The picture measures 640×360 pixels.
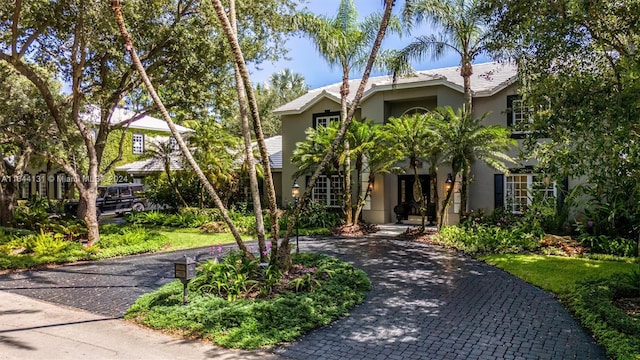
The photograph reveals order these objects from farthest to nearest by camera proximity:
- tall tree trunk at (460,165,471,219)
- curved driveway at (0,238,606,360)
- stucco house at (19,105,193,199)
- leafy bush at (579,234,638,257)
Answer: stucco house at (19,105,193,199), tall tree trunk at (460,165,471,219), leafy bush at (579,234,638,257), curved driveway at (0,238,606,360)

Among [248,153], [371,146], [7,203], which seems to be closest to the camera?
[248,153]

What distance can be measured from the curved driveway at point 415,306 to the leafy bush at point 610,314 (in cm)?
18

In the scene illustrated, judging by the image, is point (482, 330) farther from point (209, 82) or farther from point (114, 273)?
point (209, 82)

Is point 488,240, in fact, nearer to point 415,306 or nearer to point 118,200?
point 415,306

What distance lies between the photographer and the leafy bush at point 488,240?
1273cm

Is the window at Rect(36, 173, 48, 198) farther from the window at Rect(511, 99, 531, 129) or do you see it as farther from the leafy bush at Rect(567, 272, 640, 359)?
the leafy bush at Rect(567, 272, 640, 359)

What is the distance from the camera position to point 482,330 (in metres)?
6.32

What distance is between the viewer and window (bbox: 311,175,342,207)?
66.1 feet

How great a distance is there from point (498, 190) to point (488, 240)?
4.44m

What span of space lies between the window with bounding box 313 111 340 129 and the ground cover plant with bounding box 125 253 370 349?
1236 cm

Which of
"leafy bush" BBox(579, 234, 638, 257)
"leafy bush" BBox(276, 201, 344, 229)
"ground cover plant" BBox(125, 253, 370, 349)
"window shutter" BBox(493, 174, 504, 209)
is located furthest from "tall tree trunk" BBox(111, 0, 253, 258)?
A: "window shutter" BBox(493, 174, 504, 209)

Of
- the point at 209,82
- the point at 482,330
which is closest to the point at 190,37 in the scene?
the point at 209,82

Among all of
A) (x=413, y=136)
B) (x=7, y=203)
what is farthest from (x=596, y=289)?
(x=7, y=203)

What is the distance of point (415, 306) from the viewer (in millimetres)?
7484
